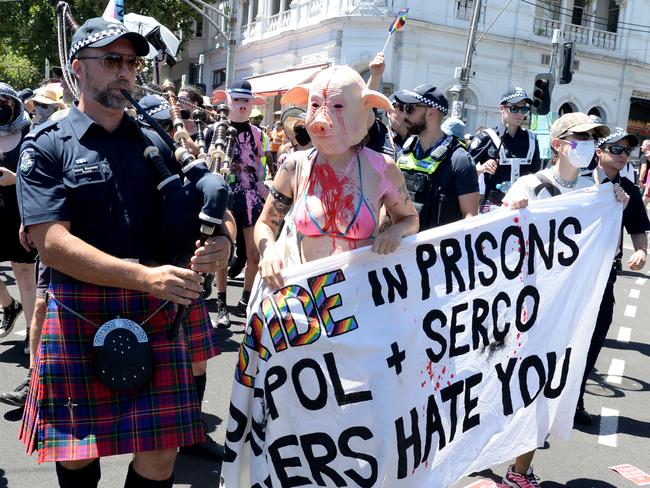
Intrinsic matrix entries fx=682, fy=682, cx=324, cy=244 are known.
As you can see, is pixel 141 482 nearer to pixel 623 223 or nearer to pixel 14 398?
pixel 14 398

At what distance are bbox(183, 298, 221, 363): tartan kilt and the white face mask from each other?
2205 mm

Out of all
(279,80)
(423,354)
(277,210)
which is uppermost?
(279,80)

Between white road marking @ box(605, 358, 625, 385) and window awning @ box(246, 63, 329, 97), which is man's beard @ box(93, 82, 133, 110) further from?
window awning @ box(246, 63, 329, 97)

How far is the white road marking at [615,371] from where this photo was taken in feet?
19.0

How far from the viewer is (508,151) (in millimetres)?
6656

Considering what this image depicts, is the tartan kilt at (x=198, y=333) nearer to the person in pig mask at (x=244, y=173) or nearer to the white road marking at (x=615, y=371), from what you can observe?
the person in pig mask at (x=244, y=173)

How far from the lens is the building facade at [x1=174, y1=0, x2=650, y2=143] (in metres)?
23.2

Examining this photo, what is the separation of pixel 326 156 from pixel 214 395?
2.57m

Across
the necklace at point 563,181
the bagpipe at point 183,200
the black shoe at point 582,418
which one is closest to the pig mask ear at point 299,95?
the bagpipe at point 183,200

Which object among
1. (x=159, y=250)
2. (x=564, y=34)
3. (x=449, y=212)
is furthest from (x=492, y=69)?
(x=159, y=250)

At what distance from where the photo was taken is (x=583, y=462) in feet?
13.5

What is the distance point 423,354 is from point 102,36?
70.6 inches

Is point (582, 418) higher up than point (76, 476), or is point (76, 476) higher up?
point (76, 476)

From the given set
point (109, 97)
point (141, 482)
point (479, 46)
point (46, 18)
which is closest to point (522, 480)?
point (141, 482)
